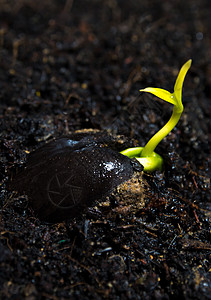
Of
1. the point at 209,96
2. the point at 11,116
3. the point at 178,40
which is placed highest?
the point at 178,40

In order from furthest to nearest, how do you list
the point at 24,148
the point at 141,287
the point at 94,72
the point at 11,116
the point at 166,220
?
the point at 94,72
the point at 11,116
the point at 24,148
the point at 166,220
the point at 141,287

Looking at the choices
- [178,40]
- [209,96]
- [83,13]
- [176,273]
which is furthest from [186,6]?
[176,273]

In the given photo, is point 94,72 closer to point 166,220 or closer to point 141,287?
point 166,220

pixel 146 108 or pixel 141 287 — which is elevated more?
pixel 146 108

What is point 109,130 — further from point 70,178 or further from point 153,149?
point 70,178

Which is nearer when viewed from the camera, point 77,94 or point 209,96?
point 77,94

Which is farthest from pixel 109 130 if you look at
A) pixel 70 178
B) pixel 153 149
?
pixel 70 178

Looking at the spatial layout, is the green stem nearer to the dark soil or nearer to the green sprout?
the green sprout
